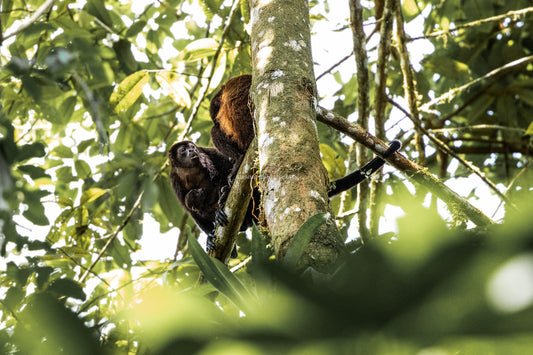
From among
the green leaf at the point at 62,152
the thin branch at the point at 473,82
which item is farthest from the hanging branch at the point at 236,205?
the green leaf at the point at 62,152

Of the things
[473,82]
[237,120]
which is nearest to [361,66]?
[237,120]

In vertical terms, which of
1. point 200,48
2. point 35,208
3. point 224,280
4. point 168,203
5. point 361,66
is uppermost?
point 200,48

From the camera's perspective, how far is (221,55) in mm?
3570

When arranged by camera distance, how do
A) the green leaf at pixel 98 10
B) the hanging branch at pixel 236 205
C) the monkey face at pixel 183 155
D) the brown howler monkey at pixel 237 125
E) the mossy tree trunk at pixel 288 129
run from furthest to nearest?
the monkey face at pixel 183 155 → the green leaf at pixel 98 10 → the brown howler monkey at pixel 237 125 → the hanging branch at pixel 236 205 → the mossy tree trunk at pixel 288 129

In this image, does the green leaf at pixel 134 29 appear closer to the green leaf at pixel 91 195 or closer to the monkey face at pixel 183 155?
the monkey face at pixel 183 155

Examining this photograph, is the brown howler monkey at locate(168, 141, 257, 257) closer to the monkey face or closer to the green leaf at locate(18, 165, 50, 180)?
the monkey face

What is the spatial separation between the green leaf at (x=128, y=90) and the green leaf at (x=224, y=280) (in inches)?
98.9

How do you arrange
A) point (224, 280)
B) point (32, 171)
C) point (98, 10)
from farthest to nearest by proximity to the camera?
1. point (98, 10)
2. point (32, 171)
3. point (224, 280)

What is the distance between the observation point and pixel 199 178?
172 inches


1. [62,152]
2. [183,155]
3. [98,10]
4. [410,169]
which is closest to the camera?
[410,169]

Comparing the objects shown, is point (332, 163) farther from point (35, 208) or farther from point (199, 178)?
point (35, 208)

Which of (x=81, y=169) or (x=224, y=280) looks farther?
(x=81, y=169)

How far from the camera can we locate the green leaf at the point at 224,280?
1.07 m

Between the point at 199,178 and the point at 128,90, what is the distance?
116 cm
